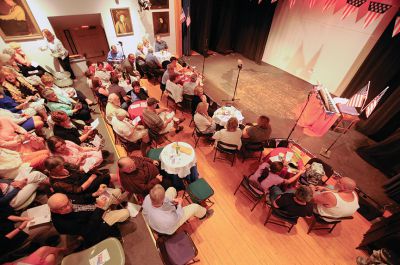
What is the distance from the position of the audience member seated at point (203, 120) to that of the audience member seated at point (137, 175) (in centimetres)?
156

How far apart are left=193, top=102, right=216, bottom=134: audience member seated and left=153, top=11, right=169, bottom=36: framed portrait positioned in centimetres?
559

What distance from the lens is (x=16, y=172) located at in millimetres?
2959

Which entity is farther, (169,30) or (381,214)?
(169,30)

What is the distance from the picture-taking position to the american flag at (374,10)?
4.78 metres

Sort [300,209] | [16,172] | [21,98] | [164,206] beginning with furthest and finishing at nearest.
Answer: [21,98]
[16,172]
[300,209]
[164,206]

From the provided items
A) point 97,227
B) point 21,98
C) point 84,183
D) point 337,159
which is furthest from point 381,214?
point 21,98

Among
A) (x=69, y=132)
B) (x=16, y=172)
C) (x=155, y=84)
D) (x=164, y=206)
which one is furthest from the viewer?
(x=155, y=84)

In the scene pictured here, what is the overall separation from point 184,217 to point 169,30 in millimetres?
7898

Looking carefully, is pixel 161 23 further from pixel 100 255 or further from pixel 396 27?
pixel 100 255

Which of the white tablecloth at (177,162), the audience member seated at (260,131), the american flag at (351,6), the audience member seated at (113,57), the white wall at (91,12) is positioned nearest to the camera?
the white tablecloth at (177,162)

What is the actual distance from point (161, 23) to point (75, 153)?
6720mm

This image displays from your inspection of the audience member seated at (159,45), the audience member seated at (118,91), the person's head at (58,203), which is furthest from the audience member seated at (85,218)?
the audience member seated at (159,45)

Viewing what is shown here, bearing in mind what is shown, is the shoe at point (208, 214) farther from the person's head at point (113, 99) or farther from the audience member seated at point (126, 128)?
the person's head at point (113, 99)

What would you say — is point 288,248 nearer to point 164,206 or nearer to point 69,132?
point 164,206
